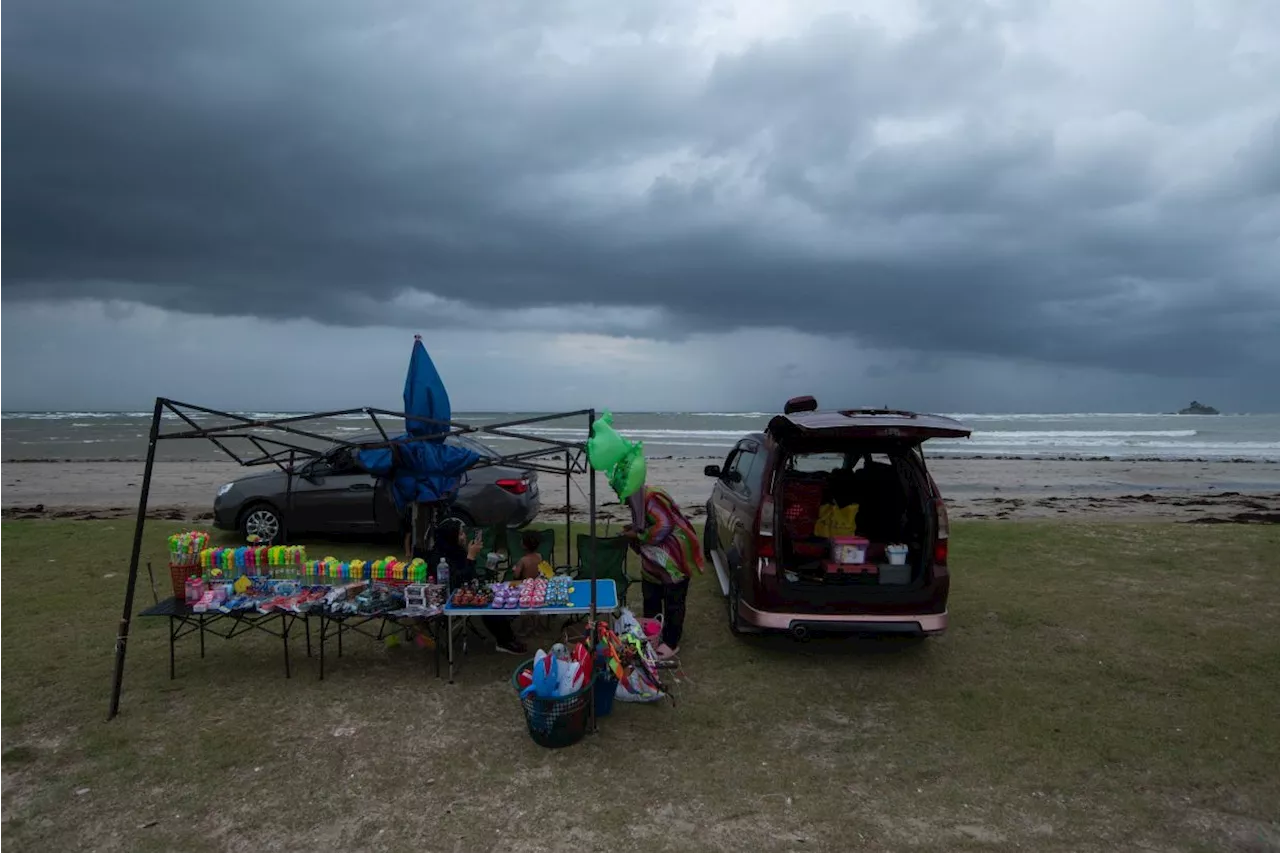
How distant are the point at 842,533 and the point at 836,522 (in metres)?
0.11

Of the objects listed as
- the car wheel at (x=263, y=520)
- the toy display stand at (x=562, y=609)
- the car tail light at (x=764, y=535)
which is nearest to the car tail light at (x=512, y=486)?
the car wheel at (x=263, y=520)

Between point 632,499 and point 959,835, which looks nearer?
point 959,835

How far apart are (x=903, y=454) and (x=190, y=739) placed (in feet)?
18.2

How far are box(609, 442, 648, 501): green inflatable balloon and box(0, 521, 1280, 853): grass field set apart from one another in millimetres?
1527

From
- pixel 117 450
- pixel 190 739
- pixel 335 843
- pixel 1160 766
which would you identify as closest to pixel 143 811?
pixel 190 739

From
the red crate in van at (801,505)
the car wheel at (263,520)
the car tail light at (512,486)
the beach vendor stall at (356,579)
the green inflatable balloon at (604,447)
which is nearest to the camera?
the beach vendor stall at (356,579)

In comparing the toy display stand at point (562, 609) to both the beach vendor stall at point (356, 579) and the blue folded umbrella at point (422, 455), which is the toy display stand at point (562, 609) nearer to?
the beach vendor stall at point (356, 579)

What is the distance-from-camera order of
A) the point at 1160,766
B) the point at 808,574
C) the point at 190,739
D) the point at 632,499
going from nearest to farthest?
the point at 1160,766 < the point at 190,739 < the point at 632,499 < the point at 808,574

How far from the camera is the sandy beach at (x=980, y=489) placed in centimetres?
1534

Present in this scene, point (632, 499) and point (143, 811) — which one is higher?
point (632, 499)

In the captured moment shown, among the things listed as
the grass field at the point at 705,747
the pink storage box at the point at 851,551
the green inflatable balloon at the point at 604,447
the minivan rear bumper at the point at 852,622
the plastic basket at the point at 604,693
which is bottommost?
the grass field at the point at 705,747

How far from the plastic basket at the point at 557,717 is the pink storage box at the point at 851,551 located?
8.68ft

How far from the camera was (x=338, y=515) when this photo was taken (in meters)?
10.2

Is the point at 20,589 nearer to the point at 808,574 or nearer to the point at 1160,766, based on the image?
the point at 808,574
